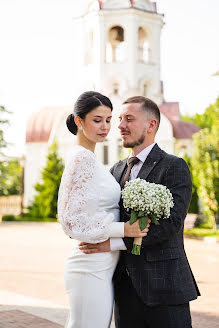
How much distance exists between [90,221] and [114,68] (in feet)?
110

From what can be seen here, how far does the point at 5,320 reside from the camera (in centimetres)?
687

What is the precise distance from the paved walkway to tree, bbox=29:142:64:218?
1222cm

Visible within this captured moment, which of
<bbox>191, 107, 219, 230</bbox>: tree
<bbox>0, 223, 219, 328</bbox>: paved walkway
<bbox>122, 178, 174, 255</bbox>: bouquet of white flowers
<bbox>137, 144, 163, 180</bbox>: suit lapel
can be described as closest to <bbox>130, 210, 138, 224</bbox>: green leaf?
<bbox>122, 178, 174, 255</bbox>: bouquet of white flowers

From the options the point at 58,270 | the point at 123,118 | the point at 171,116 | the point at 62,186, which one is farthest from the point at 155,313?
the point at 171,116

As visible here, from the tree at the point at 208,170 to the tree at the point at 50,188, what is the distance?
10952 mm

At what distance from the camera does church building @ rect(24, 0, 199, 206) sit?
35062 mm

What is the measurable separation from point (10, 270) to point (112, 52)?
88.7ft

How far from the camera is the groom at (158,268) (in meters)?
3.70

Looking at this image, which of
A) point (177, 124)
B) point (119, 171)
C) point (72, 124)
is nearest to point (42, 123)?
point (177, 124)

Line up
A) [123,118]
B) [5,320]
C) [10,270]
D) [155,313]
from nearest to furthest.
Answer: [155,313]
[123,118]
[5,320]
[10,270]

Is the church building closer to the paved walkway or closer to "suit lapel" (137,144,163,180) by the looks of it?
the paved walkway

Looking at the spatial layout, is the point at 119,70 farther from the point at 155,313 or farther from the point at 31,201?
the point at 155,313

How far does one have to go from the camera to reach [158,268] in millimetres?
3742

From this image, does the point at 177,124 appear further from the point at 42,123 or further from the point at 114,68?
the point at 42,123
